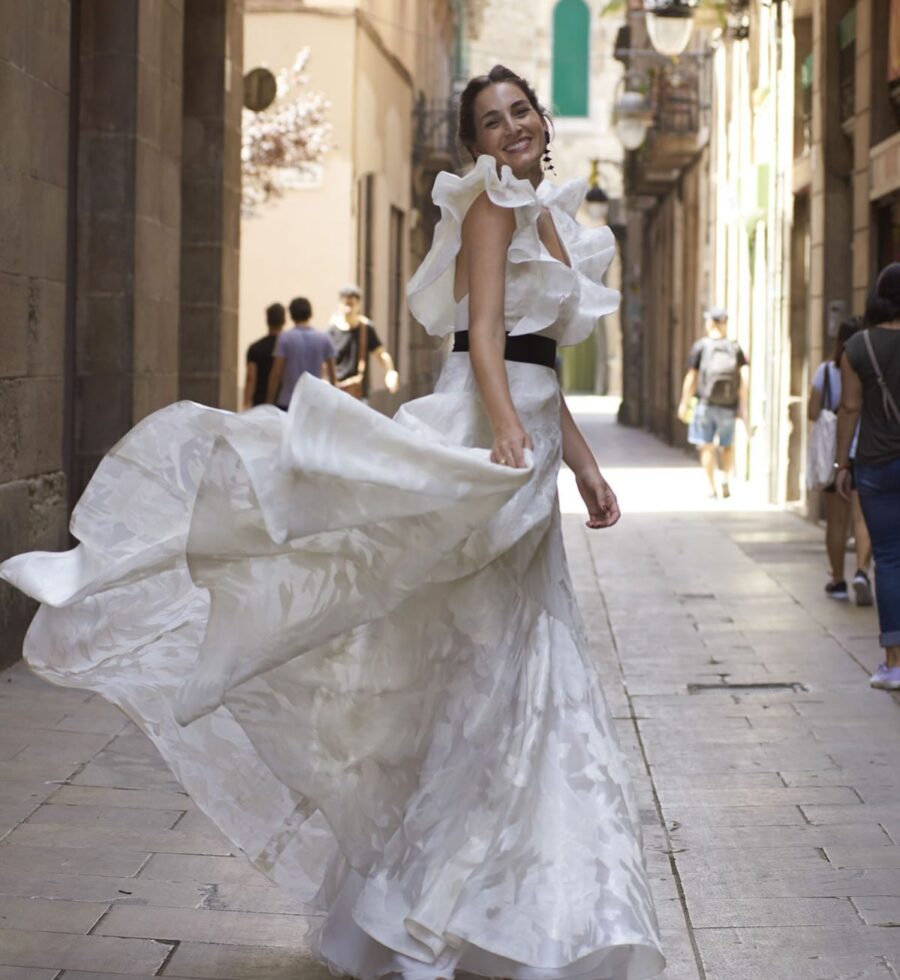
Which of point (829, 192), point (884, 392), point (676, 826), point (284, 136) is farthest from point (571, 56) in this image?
point (676, 826)

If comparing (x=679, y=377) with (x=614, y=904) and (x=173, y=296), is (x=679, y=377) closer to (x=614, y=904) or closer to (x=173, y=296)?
(x=173, y=296)

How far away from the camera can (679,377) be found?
29516 mm

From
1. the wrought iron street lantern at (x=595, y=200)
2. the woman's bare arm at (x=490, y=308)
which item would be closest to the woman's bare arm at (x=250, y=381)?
the woman's bare arm at (x=490, y=308)

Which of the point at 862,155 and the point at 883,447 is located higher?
the point at 862,155

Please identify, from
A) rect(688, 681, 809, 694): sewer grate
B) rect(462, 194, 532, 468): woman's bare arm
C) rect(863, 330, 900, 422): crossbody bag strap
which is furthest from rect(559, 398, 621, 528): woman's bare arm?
rect(863, 330, 900, 422): crossbody bag strap

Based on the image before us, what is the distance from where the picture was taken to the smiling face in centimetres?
416

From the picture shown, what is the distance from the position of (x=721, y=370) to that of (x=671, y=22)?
15.6 ft

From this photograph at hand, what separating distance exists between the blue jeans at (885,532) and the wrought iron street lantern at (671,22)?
13494 millimetres

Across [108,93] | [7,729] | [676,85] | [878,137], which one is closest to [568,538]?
[878,137]

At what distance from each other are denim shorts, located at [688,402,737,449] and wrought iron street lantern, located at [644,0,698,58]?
4745 millimetres

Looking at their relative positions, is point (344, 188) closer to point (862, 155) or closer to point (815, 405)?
point (862, 155)

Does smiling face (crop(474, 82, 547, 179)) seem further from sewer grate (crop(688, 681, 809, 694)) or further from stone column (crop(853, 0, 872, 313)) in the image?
stone column (crop(853, 0, 872, 313))

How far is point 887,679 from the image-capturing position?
7.96 m

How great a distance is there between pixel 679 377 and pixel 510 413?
84.7ft
